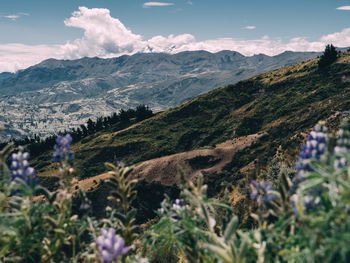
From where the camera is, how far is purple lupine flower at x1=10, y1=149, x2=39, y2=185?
279 cm

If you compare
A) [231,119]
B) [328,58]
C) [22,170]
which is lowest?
[231,119]

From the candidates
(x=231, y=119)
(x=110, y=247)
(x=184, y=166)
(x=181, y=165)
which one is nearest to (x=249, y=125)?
(x=231, y=119)

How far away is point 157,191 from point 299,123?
36978 millimetres

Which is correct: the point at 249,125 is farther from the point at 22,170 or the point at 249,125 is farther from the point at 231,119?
the point at 22,170

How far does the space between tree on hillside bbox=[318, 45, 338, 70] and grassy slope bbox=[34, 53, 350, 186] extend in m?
2.72

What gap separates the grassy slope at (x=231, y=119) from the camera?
7012 centimetres

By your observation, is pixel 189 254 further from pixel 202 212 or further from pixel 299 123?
pixel 299 123

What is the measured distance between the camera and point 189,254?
2.54 metres

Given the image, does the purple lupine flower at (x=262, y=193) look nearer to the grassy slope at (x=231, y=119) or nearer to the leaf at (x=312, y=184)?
the leaf at (x=312, y=184)

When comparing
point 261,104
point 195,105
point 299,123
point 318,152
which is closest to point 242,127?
point 261,104

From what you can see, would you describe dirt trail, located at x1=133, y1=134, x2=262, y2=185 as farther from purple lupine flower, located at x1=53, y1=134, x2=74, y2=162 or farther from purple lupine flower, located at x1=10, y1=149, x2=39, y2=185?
purple lupine flower, located at x1=10, y1=149, x2=39, y2=185

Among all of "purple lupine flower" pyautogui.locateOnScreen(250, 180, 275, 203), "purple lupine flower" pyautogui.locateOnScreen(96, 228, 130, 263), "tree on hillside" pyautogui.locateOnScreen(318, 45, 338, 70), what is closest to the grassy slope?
"tree on hillside" pyautogui.locateOnScreen(318, 45, 338, 70)

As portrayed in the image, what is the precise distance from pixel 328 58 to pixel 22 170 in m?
105

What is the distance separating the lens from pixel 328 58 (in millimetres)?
88000
